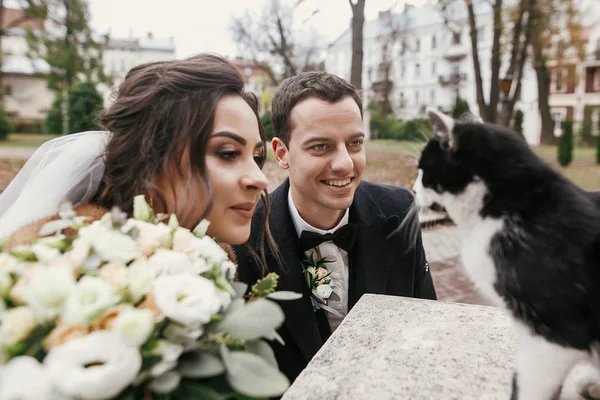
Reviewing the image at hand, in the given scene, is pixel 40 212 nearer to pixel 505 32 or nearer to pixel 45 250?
pixel 45 250

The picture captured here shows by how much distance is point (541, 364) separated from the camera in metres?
0.89

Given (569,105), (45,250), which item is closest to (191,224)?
(45,250)

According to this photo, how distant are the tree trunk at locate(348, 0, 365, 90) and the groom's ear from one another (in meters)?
4.25

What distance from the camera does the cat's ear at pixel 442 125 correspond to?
916 millimetres

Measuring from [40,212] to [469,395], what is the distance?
5.08 ft

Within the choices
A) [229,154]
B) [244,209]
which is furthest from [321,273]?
[229,154]

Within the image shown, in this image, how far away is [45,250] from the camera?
2.95 ft

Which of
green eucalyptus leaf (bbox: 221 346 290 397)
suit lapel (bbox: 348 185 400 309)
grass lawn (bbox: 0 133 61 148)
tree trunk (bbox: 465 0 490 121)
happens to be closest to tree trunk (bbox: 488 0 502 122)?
tree trunk (bbox: 465 0 490 121)

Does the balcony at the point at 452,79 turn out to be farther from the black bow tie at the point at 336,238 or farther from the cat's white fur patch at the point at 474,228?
the cat's white fur patch at the point at 474,228

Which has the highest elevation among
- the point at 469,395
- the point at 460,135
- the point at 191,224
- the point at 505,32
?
the point at 505,32

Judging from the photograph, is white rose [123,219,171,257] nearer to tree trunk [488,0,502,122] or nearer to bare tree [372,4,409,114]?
tree trunk [488,0,502,122]

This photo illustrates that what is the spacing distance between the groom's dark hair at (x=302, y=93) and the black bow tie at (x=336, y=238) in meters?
0.54

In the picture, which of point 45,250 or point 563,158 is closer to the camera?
point 45,250

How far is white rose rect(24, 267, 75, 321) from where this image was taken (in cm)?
77
